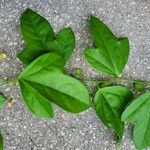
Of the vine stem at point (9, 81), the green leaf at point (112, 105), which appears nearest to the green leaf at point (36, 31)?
the vine stem at point (9, 81)

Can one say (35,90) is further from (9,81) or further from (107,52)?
(107,52)

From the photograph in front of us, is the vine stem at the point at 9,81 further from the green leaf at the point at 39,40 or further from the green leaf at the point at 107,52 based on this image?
the green leaf at the point at 107,52

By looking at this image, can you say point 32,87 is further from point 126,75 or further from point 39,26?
point 126,75

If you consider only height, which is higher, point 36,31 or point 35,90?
point 36,31

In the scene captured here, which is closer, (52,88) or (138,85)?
(52,88)

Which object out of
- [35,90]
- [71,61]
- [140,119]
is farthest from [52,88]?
[140,119]

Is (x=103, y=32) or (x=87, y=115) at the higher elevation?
(x=103, y=32)

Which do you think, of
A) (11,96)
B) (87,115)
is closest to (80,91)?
(87,115)
